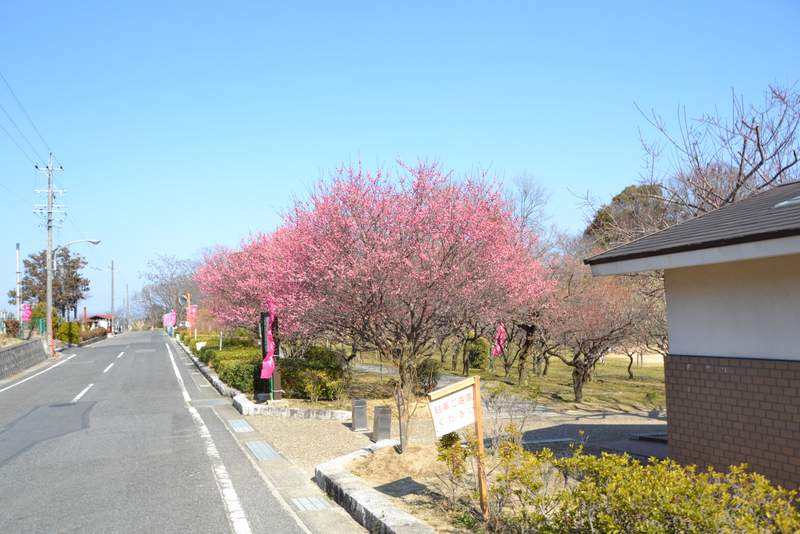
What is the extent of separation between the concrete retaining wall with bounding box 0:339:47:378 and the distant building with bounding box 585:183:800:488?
89.0 ft

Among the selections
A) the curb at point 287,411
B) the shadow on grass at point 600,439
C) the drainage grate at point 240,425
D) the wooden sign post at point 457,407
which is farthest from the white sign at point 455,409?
the curb at point 287,411

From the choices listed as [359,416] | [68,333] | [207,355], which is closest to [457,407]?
[359,416]

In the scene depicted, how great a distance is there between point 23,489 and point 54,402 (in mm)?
10654

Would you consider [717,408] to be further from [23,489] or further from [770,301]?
[23,489]

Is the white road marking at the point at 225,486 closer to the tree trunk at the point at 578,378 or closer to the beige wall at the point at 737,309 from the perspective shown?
the beige wall at the point at 737,309

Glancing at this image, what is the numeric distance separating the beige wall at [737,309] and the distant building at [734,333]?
1 cm

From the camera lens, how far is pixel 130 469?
367 inches

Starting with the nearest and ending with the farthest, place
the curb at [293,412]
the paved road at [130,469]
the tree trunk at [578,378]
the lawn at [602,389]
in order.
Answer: the paved road at [130,469] < the curb at [293,412] < the lawn at [602,389] < the tree trunk at [578,378]

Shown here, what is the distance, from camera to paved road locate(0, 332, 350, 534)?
6.89 m

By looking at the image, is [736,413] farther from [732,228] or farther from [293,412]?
[293,412]

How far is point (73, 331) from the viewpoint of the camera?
51156mm

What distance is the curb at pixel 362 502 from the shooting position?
5870 millimetres

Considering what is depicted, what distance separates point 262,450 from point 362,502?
4.62 metres

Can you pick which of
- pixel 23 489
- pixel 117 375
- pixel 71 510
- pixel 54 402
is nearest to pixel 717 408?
pixel 71 510
